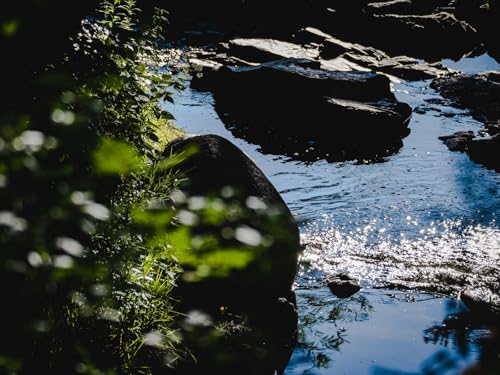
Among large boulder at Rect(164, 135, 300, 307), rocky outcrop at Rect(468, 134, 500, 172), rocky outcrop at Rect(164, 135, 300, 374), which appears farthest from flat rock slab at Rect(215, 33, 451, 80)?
rocky outcrop at Rect(164, 135, 300, 374)

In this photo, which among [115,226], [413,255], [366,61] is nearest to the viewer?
[115,226]

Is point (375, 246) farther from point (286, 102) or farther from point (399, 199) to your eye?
point (286, 102)

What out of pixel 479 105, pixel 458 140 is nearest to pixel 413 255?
pixel 458 140

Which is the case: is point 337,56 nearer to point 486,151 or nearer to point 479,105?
point 479,105

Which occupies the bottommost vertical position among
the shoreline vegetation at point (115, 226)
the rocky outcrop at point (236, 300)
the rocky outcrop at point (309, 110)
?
the rocky outcrop at point (309, 110)

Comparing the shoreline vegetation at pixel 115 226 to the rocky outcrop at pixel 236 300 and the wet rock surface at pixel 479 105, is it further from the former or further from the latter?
the wet rock surface at pixel 479 105

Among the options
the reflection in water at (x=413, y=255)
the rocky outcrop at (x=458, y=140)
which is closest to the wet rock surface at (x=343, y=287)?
the reflection in water at (x=413, y=255)

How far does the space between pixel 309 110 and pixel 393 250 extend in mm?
5493

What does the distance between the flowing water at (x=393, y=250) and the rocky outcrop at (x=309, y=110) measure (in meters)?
0.47

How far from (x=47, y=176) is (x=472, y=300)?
5657mm

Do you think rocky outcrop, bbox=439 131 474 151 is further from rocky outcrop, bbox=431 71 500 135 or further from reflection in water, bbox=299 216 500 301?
reflection in water, bbox=299 216 500 301

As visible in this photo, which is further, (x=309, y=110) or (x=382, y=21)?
(x=382, y=21)

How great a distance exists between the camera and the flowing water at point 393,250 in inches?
206

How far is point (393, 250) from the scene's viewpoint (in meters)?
7.07
